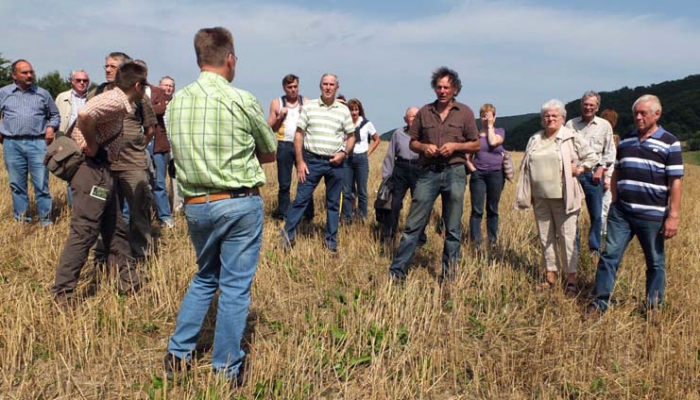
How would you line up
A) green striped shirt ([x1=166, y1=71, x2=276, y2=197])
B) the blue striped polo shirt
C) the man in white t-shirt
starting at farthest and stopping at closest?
the man in white t-shirt → the blue striped polo shirt → green striped shirt ([x1=166, y1=71, x2=276, y2=197])

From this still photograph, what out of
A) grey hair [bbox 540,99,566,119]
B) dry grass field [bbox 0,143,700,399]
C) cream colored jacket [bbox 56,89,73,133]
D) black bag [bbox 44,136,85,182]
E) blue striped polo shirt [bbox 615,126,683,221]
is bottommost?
dry grass field [bbox 0,143,700,399]

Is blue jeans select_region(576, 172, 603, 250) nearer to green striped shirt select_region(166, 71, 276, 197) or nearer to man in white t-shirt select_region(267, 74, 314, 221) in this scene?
man in white t-shirt select_region(267, 74, 314, 221)

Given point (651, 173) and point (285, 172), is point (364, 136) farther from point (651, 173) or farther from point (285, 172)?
point (651, 173)

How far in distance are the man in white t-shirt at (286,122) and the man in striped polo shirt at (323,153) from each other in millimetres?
1137

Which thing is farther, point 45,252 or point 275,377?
point 45,252

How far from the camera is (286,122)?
25.3ft

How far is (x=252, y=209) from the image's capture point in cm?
323

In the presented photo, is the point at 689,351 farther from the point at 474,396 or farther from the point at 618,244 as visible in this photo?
the point at 474,396

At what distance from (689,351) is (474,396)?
5.78 feet

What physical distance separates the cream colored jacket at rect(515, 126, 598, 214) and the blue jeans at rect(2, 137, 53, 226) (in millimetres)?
6049

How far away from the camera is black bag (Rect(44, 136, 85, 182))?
173 inches

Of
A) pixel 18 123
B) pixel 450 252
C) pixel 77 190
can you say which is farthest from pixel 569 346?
pixel 18 123

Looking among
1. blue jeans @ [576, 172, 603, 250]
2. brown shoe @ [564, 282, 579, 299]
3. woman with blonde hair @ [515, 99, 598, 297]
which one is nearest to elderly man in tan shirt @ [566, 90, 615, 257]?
blue jeans @ [576, 172, 603, 250]

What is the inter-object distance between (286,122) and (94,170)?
359 cm
